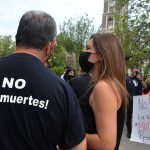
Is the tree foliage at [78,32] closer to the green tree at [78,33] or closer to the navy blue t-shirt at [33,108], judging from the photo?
the green tree at [78,33]

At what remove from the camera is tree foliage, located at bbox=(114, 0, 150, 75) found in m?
24.3

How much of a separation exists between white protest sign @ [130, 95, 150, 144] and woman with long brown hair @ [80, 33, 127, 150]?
442 cm

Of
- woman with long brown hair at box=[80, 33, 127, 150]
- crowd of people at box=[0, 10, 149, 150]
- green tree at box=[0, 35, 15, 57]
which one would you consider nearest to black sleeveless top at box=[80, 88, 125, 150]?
woman with long brown hair at box=[80, 33, 127, 150]

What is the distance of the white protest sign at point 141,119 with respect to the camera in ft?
24.6

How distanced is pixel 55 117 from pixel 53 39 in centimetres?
47

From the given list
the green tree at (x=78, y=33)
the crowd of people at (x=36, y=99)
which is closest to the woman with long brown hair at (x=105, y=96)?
the crowd of people at (x=36, y=99)

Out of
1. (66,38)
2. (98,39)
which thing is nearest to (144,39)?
(98,39)

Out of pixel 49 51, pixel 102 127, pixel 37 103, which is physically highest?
pixel 49 51

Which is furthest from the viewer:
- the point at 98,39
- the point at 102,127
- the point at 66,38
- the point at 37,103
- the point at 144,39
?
the point at 66,38

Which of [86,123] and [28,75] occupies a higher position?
[28,75]

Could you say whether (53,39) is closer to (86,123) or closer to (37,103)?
(37,103)

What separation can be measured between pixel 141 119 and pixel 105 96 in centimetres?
488

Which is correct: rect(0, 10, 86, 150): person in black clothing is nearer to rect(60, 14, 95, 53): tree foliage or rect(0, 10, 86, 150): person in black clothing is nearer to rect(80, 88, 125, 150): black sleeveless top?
rect(80, 88, 125, 150): black sleeveless top

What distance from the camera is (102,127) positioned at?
114 inches
